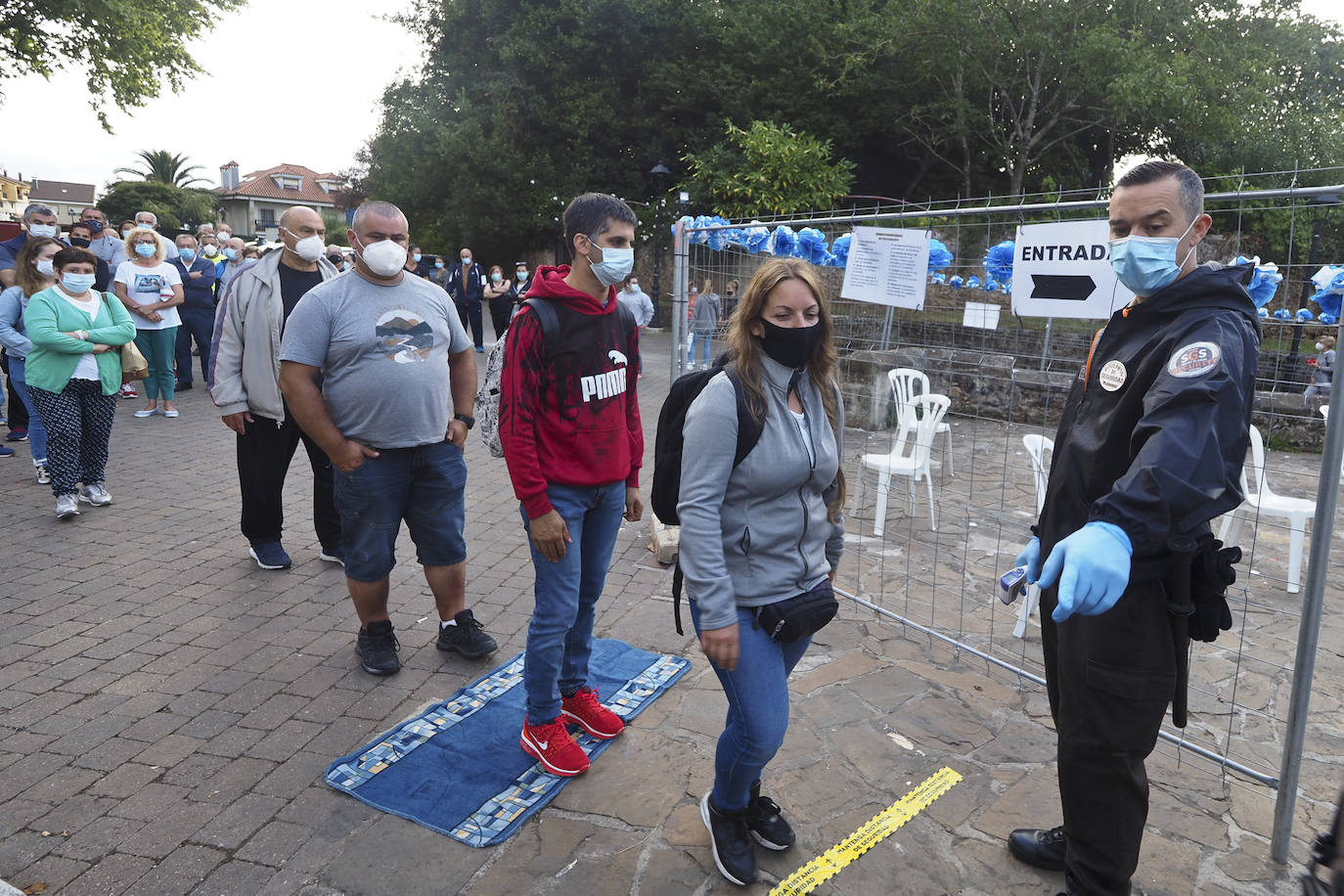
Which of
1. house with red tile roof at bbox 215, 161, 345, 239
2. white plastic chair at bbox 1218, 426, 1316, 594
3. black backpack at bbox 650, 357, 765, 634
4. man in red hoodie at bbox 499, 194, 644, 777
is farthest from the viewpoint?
house with red tile roof at bbox 215, 161, 345, 239

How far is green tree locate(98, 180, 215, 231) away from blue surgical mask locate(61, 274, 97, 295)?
6034 cm

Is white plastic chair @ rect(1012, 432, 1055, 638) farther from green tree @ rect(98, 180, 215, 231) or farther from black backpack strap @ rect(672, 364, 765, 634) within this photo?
green tree @ rect(98, 180, 215, 231)

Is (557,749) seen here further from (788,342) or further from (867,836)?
(788,342)

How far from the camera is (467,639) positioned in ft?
13.3

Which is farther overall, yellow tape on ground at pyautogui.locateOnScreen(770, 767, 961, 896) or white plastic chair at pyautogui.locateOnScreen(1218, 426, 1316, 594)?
white plastic chair at pyautogui.locateOnScreen(1218, 426, 1316, 594)

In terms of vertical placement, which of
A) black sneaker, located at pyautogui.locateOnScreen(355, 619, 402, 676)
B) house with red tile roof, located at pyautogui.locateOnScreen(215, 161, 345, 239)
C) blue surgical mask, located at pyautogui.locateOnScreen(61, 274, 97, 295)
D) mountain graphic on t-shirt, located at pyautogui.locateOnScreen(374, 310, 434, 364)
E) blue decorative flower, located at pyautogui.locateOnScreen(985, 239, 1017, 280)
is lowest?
black sneaker, located at pyautogui.locateOnScreen(355, 619, 402, 676)

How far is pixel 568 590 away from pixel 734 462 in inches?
39.4

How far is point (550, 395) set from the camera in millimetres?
3012

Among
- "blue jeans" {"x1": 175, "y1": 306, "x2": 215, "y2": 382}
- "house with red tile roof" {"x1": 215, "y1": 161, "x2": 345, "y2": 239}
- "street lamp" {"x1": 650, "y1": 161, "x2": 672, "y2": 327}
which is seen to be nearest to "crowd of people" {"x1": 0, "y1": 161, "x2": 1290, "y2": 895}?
"blue jeans" {"x1": 175, "y1": 306, "x2": 215, "y2": 382}

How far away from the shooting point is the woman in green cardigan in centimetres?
587

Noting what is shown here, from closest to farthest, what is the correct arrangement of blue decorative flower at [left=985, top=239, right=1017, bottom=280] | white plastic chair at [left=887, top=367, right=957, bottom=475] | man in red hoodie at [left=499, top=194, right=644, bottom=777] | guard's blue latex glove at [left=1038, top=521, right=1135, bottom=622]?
guard's blue latex glove at [left=1038, top=521, right=1135, bottom=622]
man in red hoodie at [left=499, top=194, right=644, bottom=777]
blue decorative flower at [left=985, top=239, right=1017, bottom=280]
white plastic chair at [left=887, top=367, right=957, bottom=475]

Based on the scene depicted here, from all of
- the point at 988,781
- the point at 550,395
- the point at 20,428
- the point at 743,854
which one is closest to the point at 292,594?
the point at 550,395

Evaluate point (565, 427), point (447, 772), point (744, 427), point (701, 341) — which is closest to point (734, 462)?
point (744, 427)

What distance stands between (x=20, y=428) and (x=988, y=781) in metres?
9.30
